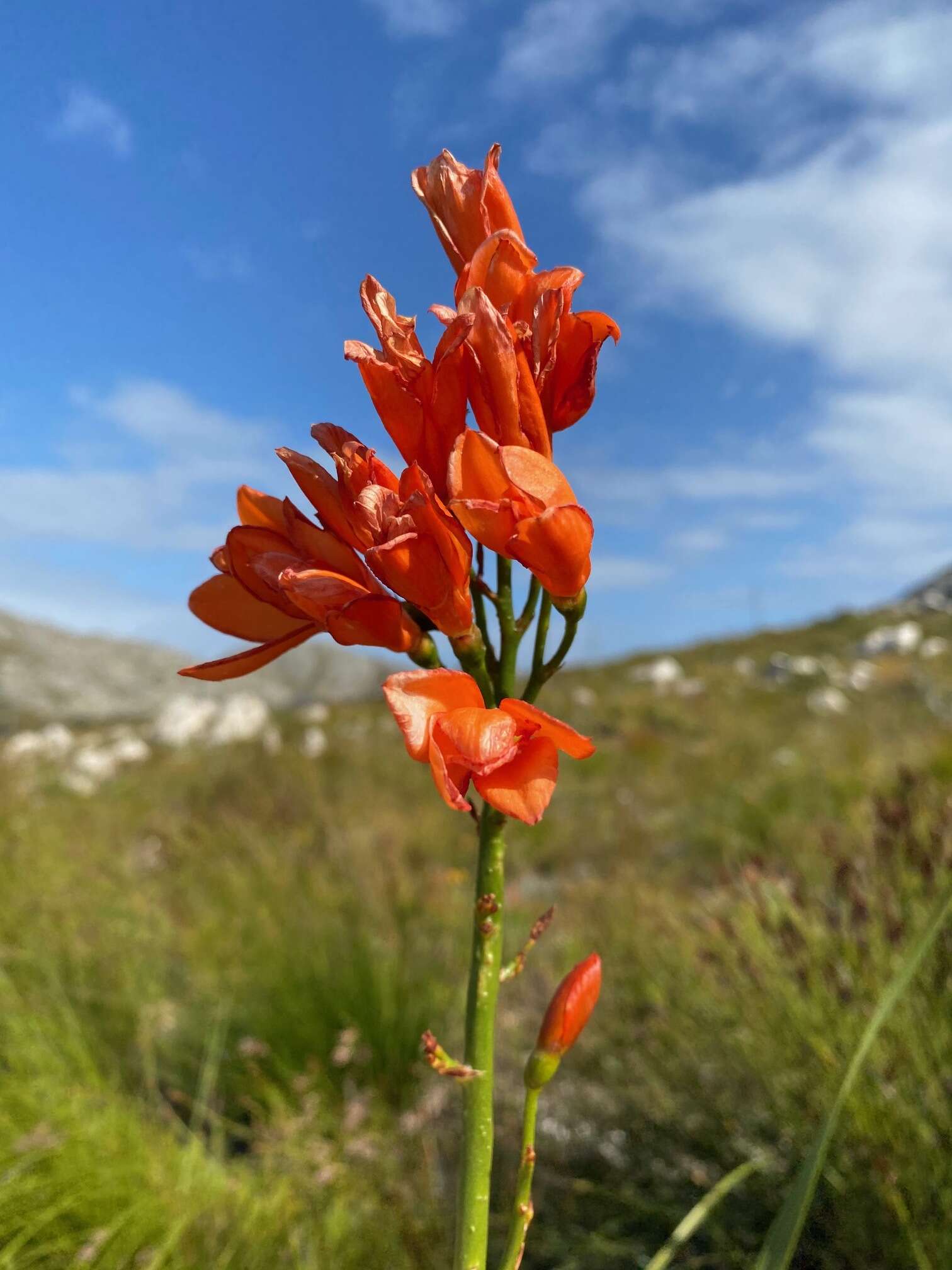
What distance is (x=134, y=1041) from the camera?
334 centimetres

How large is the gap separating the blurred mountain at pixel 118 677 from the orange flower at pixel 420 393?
17578 mm

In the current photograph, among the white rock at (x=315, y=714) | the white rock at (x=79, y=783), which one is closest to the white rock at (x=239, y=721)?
the white rock at (x=315, y=714)

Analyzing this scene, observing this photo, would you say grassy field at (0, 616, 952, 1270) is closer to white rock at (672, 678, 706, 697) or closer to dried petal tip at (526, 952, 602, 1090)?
dried petal tip at (526, 952, 602, 1090)

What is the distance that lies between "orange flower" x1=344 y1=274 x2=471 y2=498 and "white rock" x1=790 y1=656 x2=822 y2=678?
1576 cm

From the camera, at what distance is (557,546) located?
2.90 ft

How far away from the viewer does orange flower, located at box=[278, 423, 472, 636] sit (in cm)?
87

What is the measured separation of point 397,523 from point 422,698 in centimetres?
17

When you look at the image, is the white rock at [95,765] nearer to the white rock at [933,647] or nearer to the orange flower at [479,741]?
the orange flower at [479,741]

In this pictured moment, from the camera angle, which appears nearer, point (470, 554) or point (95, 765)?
point (470, 554)

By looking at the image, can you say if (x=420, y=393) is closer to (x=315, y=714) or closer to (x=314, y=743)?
(x=314, y=743)

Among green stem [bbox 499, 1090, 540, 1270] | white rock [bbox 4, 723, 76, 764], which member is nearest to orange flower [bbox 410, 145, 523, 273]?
green stem [bbox 499, 1090, 540, 1270]

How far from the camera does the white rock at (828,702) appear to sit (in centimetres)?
1238

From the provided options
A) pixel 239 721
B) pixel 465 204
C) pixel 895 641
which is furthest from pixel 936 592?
pixel 465 204

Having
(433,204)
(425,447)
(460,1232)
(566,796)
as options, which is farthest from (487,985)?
(566,796)
